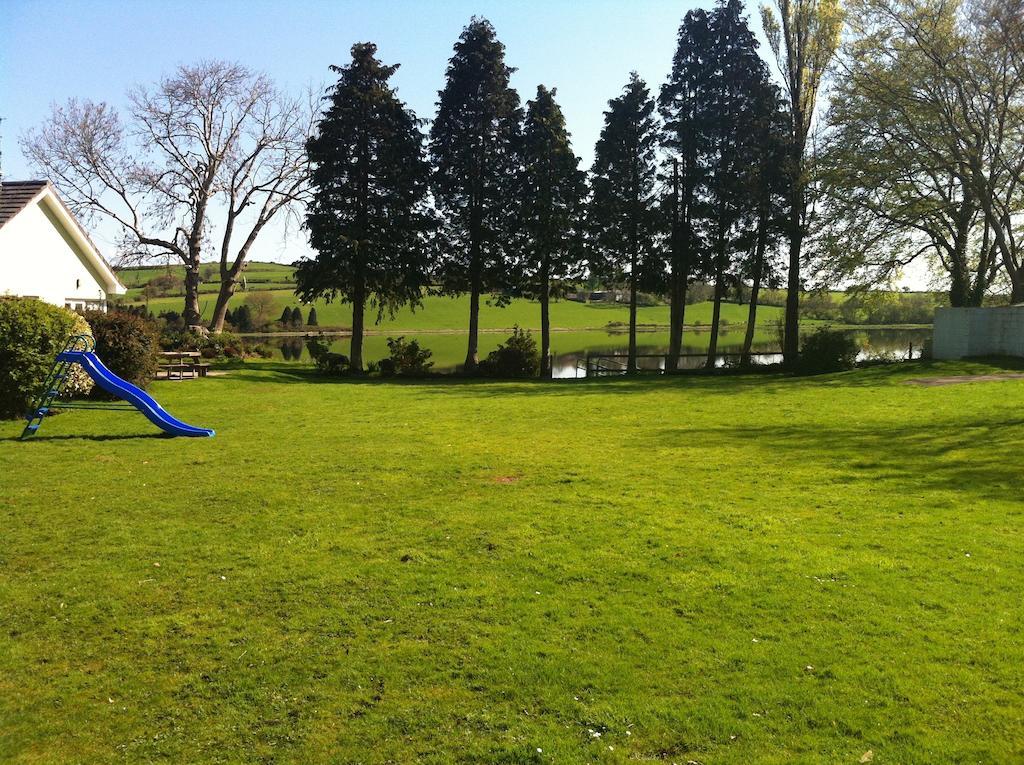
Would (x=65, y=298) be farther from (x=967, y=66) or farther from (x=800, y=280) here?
(x=967, y=66)

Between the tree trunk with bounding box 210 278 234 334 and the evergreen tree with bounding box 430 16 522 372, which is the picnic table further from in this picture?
the tree trunk with bounding box 210 278 234 334

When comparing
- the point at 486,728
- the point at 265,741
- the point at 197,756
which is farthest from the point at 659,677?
the point at 197,756

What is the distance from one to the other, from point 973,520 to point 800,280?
29.6m

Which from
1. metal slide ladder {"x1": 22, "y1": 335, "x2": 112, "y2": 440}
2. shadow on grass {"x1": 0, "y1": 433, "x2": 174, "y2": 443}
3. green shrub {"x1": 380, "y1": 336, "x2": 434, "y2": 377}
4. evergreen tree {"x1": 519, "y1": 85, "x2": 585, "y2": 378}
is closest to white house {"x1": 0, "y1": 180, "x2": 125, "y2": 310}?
metal slide ladder {"x1": 22, "y1": 335, "x2": 112, "y2": 440}

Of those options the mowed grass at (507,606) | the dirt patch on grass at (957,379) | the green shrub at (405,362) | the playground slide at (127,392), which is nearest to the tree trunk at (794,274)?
the dirt patch on grass at (957,379)

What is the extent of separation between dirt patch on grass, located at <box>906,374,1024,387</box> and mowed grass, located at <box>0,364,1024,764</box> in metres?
13.0

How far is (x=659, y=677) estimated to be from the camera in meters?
4.81

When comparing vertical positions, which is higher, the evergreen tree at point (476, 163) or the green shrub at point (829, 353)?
the evergreen tree at point (476, 163)

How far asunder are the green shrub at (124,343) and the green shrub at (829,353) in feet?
83.9

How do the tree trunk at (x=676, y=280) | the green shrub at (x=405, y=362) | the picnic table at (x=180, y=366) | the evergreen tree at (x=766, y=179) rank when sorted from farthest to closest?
the tree trunk at (x=676, y=280)
the evergreen tree at (x=766, y=179)
the green shrub at (x=405, y=362)
the picnic table at (x=180, y=366)

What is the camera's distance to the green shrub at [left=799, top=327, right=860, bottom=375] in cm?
3105

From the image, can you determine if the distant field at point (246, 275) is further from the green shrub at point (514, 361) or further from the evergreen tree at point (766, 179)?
the evergreen tree at point (766, 179)

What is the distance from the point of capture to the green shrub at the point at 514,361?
34.0m

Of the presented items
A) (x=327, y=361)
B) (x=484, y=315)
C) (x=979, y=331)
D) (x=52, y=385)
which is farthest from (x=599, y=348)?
(x=52, y=385)
